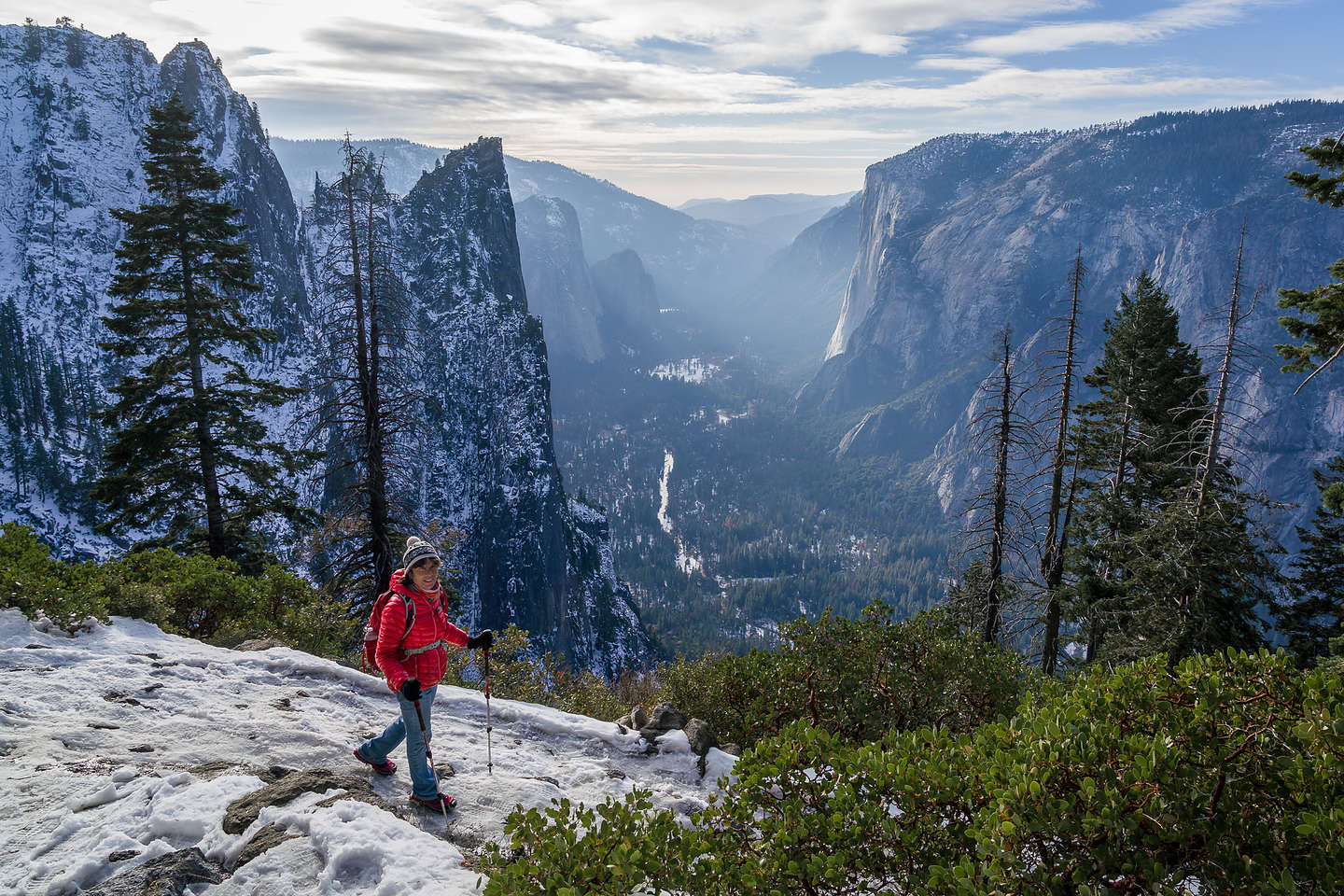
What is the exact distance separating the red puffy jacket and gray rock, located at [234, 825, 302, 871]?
157 cm

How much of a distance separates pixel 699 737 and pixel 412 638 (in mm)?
4720

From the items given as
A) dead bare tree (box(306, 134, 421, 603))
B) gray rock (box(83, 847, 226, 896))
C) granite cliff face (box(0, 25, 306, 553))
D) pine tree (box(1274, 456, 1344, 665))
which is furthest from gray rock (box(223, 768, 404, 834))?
granite cliff face (box(0, 25, 306, 553))

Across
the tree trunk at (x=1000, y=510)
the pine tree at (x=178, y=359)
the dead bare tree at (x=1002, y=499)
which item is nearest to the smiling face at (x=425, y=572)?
the pine tree at (x=178, y=359)

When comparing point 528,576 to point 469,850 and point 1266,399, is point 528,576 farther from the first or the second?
point 1266,399

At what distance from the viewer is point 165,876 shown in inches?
209

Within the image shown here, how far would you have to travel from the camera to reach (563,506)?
13238cm

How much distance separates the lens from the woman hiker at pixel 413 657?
7.14 metres

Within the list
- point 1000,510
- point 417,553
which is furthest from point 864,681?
point 1000,510

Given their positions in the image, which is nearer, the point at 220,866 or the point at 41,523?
the point at 220,866

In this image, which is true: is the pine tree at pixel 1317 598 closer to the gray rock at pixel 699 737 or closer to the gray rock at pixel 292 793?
the gray rock at pixel 699 737

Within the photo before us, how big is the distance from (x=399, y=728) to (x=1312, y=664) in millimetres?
24560

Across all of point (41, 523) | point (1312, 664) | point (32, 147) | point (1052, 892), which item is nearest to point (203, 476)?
point (1052, 892)

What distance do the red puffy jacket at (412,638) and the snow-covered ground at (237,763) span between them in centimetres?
136

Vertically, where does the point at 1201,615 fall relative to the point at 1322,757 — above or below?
below
